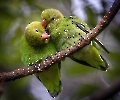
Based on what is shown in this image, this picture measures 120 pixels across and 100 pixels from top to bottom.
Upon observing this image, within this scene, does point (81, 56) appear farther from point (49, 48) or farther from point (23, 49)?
point (23, 49)

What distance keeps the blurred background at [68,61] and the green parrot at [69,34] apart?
303 mm

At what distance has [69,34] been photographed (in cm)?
155

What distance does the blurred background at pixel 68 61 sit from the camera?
199cm

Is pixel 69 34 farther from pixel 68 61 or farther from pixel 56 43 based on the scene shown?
pixel 68 61

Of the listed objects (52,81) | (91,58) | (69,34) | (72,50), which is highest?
(72,50)

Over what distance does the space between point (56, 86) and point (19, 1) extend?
67cm

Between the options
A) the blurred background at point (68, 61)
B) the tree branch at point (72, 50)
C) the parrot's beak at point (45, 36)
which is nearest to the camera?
the tree branch at point (72, 50)

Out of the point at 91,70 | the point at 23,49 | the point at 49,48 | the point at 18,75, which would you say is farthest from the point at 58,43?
the point at 91,70

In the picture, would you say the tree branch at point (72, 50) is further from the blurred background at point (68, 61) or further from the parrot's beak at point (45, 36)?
the blurred background at point (68, 61)

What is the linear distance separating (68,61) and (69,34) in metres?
0.78

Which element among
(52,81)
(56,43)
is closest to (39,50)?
(56,43)

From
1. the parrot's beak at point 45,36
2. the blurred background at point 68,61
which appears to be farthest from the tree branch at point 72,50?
the blurred background at point 68,61

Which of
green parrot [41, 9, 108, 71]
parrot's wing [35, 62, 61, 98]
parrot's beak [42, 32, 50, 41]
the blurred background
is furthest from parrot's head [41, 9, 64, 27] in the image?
the blurred background

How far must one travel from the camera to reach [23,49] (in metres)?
1.56
